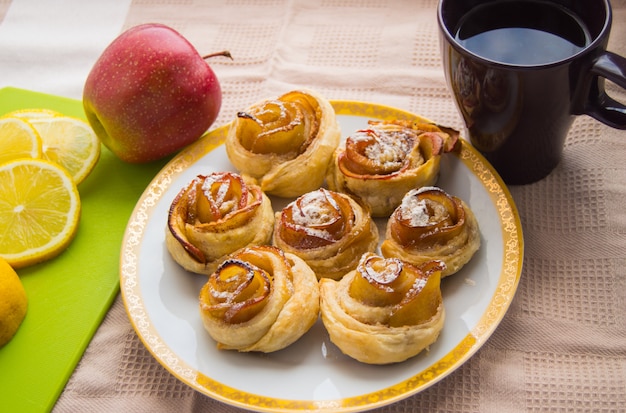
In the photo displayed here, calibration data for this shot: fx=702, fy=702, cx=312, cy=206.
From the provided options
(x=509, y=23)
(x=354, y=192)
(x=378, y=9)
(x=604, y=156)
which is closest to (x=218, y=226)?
(x=354, y=192)

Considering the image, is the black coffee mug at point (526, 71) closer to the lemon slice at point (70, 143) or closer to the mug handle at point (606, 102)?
the mug handle at point (606, 102)

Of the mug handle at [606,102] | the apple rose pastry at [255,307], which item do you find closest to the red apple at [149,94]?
the apple rose pastry at [255,307]

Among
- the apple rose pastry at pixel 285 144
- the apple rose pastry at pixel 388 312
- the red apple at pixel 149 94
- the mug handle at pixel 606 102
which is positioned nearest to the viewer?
the apple rose pastry at pixel 388 312

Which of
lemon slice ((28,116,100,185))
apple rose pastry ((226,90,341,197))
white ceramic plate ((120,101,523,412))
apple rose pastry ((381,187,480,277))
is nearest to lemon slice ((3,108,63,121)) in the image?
lemon slice ((28,116,100,185))

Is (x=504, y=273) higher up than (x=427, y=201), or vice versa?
(x=427, y=201)

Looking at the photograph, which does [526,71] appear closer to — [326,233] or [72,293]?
[326,233]

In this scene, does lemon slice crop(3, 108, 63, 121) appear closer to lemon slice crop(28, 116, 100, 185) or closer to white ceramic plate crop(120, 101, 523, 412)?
lemon slice crop(28, 116, 100, 185)

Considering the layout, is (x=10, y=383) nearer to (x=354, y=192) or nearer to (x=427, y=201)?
(x=354, y=192)
